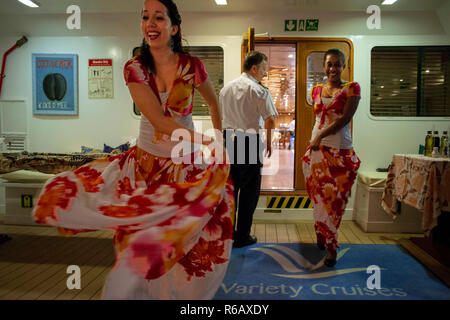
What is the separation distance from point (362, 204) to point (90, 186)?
3.70 m

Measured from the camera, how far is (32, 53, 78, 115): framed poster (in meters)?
4.50

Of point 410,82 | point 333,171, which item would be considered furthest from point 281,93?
point 333,171

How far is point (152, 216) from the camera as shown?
1177mm

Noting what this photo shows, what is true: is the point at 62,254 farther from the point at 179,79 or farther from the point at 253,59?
the point at 253,59

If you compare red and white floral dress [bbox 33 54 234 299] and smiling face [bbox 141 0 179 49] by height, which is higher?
smiling face [bbox 141 0 179 49]

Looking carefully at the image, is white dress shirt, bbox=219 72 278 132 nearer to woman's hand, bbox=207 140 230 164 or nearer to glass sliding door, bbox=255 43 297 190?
glass sliding door, bbox=255 43 297 190

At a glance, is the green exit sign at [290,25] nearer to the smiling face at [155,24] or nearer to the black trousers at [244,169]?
the black trousers at [244,169]

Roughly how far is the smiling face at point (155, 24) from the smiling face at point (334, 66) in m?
1.89

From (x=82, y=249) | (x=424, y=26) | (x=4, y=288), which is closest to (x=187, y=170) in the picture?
(x=4, y=288)

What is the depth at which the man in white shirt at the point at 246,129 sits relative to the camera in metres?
3.24

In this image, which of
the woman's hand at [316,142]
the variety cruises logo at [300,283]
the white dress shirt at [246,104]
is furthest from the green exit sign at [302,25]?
the variety cruises logo at [300,283]

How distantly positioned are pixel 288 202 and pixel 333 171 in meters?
1.56

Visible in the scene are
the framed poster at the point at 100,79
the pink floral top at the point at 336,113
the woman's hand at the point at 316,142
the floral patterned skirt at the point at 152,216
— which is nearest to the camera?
the floral patterned skirt at the point at 152,216

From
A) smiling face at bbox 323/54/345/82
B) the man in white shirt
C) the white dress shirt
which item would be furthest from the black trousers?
smiling face at bbox 323/54/345/82
